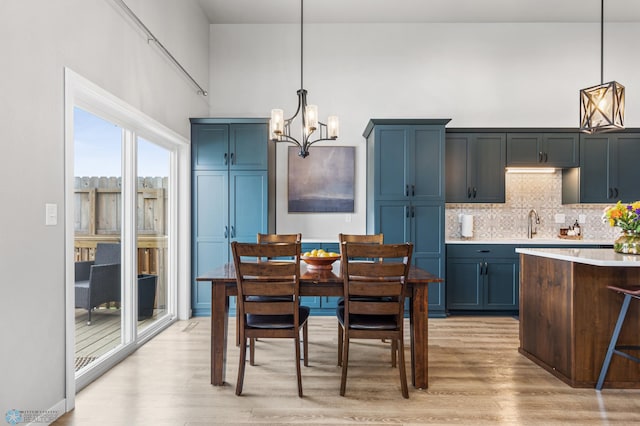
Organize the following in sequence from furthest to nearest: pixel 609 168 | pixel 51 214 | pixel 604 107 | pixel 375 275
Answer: pixel 609 168, pixel 604 107, pixel 375 275, pixel 51 214

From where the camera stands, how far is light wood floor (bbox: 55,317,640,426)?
2.18 metres

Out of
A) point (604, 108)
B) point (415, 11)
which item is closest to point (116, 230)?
point (604, 108)

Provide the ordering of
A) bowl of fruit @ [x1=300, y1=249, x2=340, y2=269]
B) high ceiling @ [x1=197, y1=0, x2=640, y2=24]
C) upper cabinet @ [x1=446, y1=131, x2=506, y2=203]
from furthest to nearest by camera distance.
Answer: upper cabinet @ [x1=446, y1=131, x2=506, y2=203]
high ceiling @ [x1=197, y1=0, x2=640, y2=24]
bowl of fruit @ [x1=300, y1=249, x2=340, y2=269]

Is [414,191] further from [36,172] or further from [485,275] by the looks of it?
[36,172]

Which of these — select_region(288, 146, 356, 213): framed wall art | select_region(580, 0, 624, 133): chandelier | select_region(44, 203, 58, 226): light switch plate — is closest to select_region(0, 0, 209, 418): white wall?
select_region(44, 203, 58, 226): light switch plate

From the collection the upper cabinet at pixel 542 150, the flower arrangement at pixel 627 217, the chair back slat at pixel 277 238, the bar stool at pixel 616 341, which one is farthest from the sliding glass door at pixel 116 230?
the upper cabinet at pixel 542 150

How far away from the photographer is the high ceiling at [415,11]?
14.7ft

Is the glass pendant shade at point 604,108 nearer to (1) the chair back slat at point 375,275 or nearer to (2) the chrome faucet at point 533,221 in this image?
(1) the chair back slat at point 375,275

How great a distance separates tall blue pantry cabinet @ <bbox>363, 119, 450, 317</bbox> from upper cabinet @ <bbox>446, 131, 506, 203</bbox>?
0.37 m

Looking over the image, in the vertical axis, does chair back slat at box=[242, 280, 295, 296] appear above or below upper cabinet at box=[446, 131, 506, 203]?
below

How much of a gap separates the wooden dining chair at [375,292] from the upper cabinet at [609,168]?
3557 millimetres

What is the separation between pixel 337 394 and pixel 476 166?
11.1 ft

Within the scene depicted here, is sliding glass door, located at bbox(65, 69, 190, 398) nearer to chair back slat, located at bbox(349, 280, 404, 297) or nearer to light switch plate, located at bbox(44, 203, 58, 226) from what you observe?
light switch plate, located at bbox(44, 203, 58, 226)

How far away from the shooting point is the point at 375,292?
238 centimetres
